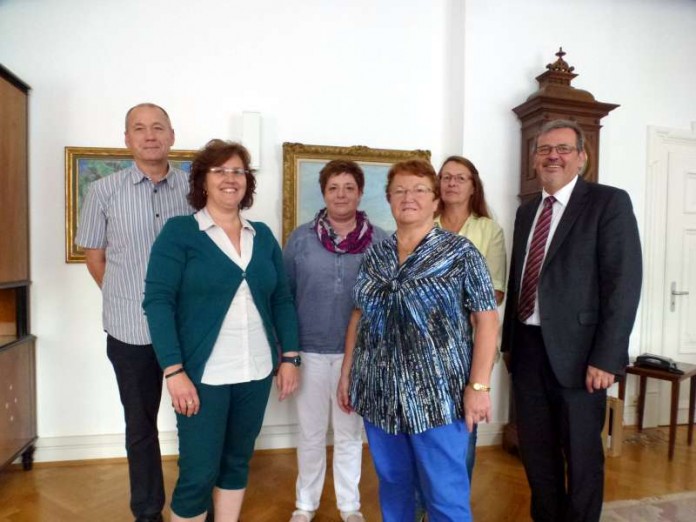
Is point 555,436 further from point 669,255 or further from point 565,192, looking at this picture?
point 669,255

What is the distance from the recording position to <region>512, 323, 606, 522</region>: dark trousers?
5.59 feet

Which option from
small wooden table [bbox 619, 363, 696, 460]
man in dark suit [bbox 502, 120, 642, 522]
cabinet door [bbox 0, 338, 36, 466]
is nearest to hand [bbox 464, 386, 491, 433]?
man in dark suit [bbox 502, 120, 642, 522]

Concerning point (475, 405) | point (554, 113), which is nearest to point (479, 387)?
point (475, 405)

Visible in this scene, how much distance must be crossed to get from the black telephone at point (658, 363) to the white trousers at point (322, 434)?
2123mm

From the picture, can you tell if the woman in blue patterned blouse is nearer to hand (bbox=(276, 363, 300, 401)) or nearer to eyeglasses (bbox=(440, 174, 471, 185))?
hand (bbox=(276, 363, 300, 401))

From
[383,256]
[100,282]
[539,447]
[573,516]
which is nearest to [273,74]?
[100,282]

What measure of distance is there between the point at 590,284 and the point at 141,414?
6.08 ft

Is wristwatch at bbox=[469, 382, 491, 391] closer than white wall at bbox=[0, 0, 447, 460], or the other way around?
wristwatch at bbox=[469, 382, 491, 391]

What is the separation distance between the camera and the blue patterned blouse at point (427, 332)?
1.41 meters

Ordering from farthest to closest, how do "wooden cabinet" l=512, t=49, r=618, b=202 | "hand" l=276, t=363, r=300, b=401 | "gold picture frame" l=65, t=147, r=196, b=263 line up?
"wooden cabinet" l=512, t=49, r=618, b=202 < "gold picture frame" l=65, t=147, r=196, b=263 < "hand" l=276, t=363, r=300, b=401

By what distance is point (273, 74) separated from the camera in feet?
9.57

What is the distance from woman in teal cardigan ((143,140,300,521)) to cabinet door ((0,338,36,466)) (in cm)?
142

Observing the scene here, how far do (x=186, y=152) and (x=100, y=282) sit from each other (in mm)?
1073

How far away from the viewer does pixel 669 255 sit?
343cm
